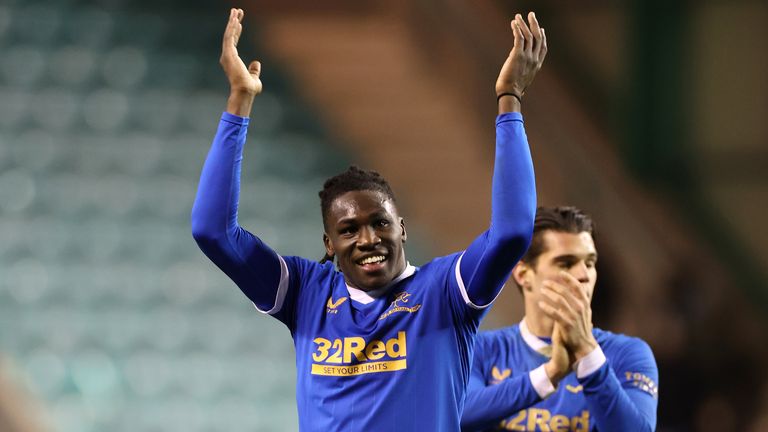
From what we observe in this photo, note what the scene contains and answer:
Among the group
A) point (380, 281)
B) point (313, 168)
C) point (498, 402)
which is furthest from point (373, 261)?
point (313, 168)

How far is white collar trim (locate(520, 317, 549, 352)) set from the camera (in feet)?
11.2

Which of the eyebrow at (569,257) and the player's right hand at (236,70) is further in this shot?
the eyebrow at (569,257)

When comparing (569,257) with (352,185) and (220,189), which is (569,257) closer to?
(352,185)

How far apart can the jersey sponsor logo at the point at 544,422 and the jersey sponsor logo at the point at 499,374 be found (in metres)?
0.12

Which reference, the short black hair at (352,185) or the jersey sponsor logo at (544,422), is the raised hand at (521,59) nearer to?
the short black hair at (352,185)

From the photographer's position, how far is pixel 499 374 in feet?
11.0

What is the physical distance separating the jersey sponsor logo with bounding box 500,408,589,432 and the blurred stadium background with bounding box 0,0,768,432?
92.8 inches

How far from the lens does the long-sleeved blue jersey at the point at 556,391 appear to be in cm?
299

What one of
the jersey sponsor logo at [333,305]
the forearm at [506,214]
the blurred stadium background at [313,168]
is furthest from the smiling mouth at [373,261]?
the blurred stadium background at [313,168]

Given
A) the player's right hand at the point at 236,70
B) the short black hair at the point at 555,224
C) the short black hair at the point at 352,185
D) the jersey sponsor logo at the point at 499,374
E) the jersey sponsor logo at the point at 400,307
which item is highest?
the player's right hand at the point at 236,70

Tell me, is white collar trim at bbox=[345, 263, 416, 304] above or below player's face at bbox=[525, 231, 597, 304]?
below

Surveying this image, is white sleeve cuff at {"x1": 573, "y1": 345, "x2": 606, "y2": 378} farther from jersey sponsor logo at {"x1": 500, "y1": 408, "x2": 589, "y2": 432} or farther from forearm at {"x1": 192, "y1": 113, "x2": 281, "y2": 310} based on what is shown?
forearm at {"x1": 192, "y1": 113, "x2": 281, "y2": 310}

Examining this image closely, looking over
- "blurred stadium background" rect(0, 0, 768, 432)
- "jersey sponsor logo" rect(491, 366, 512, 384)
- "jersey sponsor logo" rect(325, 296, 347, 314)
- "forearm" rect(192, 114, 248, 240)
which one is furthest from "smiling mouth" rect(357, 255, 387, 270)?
"blurred stadium background" rect(0, 0, 768, 432)

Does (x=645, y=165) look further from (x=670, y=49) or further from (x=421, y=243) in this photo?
(x=421, y=243)
